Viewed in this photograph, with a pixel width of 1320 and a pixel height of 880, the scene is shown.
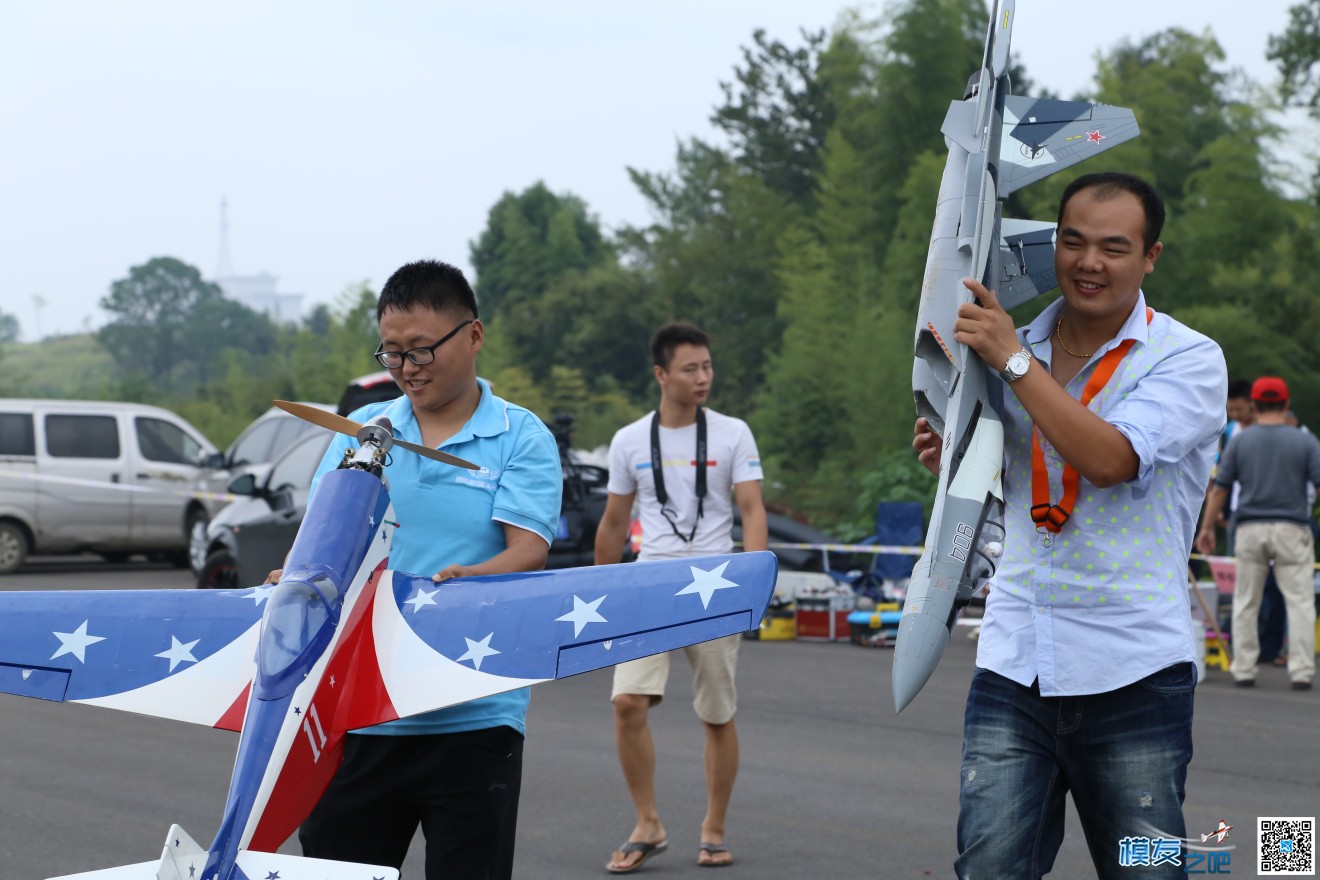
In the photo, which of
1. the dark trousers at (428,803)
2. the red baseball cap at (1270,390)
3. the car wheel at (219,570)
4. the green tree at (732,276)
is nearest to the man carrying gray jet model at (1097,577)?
the dark trousers at (428,803)

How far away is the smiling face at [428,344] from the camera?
3.71m

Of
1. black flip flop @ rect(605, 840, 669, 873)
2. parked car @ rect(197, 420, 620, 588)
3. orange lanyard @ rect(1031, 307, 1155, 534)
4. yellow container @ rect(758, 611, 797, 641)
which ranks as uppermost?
orange lanyard @ rect(1031, 307, 1155, 534)

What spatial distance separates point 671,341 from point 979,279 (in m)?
3.55

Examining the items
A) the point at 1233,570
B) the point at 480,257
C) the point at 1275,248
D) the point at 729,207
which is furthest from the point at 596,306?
the point at 1233,570

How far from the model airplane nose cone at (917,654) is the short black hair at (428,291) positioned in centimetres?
135

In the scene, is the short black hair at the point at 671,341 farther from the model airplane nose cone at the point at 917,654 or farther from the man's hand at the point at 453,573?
the model airplane nose cone at the point at 917,654

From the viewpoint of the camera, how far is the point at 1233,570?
12.9m

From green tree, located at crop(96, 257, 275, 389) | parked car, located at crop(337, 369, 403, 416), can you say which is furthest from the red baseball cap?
green tree, located at crop(96, 257, 275, 389)

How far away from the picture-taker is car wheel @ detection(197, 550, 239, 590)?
1327cm

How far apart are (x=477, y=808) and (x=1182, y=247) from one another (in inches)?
851

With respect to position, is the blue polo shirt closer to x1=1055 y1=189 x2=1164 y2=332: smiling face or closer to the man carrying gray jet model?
the man carrying gray jet model

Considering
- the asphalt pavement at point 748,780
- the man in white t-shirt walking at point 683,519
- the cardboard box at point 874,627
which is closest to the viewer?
the man in white t-shirt walking at point 683,519

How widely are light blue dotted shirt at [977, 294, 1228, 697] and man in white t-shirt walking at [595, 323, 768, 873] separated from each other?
3.08 meters

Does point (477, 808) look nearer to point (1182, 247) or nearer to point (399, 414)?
point (399, 414)
